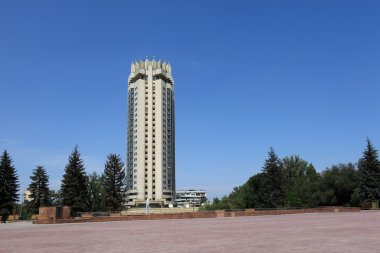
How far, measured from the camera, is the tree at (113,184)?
186 ft

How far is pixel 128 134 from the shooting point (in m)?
145

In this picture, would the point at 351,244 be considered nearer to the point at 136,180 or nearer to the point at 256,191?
the point at 256,191

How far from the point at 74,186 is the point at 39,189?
11.7m

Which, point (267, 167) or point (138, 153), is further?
point (138, 153)

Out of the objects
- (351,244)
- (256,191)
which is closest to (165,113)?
(256,191)

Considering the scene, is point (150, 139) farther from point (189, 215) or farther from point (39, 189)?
point (189, 215)

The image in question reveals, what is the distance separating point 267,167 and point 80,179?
27.2 metres

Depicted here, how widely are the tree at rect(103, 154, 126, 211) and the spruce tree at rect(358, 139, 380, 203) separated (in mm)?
33411

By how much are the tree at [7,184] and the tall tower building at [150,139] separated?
86463mm

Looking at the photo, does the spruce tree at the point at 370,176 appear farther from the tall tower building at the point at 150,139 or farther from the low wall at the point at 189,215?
the tall tower building at the point at 150,139

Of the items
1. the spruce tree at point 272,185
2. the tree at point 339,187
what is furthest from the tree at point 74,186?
the tree at point 339,187

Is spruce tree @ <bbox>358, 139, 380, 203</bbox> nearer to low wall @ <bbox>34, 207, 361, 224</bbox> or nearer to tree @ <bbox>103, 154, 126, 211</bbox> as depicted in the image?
low wall @ <bbox>34, 207, 361, 224</bbox>

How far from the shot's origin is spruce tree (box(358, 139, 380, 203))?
176ft

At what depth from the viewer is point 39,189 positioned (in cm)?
6009
